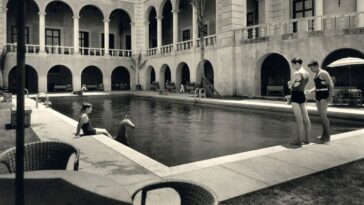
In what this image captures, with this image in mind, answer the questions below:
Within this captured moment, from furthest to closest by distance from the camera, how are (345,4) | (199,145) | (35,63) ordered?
(35,63) → (345,4) → (199,145)

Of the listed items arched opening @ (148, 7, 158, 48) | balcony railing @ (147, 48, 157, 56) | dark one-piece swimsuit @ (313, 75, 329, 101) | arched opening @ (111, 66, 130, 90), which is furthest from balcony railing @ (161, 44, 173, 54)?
dark one-piece swimsuit @ (313, 75, 329, 101)

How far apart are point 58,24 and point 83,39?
9.60ft

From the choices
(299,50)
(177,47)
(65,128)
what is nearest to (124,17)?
(177,47)

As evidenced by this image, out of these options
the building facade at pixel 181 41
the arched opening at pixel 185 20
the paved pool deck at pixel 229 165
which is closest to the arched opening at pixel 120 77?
the building facade at pixel 181 41

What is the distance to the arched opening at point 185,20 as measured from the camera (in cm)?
3183

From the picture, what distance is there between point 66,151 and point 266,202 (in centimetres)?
236

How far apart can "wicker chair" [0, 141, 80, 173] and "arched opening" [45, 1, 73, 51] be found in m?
31.5

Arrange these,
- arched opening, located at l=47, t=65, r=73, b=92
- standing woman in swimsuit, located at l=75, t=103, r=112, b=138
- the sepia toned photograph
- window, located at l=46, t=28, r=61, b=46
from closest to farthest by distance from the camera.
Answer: the sepia toned photograph → standing woman in swimsuit, located at l=75, t=103, r=112, b=138 → arched opening, located at l=47, t=65, r=73, b=92 → window, located at l=46, t=28, r=61, b=46

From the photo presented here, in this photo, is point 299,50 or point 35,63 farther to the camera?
point 35,63

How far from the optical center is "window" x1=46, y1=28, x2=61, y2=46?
109 ft

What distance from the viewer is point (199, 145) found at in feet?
26.6

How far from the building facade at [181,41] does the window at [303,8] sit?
6 cm

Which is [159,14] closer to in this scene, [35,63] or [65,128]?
[35,63]

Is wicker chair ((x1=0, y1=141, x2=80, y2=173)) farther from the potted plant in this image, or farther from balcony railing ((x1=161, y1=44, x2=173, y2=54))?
the potted plant
